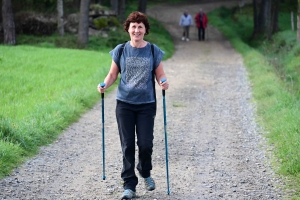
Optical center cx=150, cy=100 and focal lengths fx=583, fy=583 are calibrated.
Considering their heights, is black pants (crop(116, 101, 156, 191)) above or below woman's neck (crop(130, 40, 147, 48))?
below

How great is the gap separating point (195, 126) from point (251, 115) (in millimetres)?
1647

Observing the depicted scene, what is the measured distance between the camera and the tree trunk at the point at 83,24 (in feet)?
83.4

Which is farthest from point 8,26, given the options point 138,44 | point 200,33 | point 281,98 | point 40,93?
point 138,44

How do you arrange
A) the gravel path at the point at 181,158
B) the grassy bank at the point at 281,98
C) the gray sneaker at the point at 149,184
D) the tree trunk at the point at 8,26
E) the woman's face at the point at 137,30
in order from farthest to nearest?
the tree trunk at the point at 8,26
the grassy bank at the point at 281,98
the gravel path at the point at 181,158
the gray sneaker at the point at 149,184
the woman's face at the point at 137,30

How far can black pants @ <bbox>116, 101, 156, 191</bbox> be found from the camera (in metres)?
6.61

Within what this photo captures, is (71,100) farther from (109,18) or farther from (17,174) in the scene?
(109,18)

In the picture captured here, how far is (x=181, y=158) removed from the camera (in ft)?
28.4

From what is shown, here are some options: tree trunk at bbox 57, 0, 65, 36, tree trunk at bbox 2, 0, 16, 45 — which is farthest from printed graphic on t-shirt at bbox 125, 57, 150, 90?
tree trunk at bbox 57, 0, 65, 36

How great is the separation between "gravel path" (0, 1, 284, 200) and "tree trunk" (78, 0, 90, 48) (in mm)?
11439

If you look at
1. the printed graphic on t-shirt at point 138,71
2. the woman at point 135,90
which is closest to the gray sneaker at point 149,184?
the woman at point 135,90

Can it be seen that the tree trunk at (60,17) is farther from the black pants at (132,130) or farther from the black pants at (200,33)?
the black pants at (132,130)

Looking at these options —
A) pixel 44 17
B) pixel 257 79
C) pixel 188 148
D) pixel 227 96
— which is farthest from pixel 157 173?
pixel 44 17

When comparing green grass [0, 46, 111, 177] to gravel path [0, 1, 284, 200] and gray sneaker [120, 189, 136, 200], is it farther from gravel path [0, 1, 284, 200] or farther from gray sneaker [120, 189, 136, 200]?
gray sneaker [120, 189, 136, 200]

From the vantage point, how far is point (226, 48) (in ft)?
97.7
